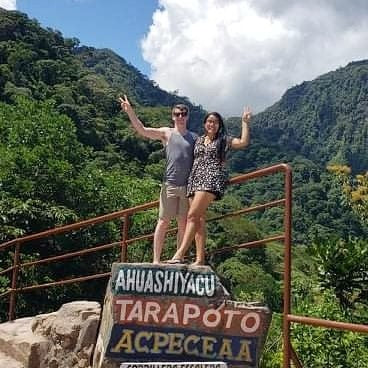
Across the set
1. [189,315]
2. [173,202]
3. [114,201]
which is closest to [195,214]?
[173,202]

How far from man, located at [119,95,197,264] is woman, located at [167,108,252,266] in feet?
0.31

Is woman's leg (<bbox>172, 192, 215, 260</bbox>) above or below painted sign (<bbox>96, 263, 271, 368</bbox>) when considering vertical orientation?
above

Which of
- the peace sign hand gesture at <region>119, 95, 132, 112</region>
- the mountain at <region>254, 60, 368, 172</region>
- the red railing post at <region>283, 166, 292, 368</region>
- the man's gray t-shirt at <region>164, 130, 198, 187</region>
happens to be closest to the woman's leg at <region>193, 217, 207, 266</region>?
the man's gray t-shirt at <region>164, 130, 198, 187</region>

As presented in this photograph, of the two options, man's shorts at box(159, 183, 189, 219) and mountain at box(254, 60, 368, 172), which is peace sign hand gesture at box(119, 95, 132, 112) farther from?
mountain at box(254, 60, 368, 172)

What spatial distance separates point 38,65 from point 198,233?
148 ft

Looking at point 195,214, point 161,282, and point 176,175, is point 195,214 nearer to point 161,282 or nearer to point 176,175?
point 176,175

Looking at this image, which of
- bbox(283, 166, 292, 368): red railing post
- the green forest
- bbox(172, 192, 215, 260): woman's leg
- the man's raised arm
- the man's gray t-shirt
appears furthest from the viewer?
the green forest

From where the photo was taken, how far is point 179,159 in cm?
396

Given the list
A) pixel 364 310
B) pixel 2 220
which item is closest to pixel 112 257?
pixel 2 220

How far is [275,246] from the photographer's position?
154 ft

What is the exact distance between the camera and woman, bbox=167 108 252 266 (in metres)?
3.76

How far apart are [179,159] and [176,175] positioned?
0.34 feet

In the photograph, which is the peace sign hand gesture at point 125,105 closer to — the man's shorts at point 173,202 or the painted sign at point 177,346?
the man's shorts at point 173,202

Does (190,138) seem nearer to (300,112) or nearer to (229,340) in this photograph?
(229,340)
